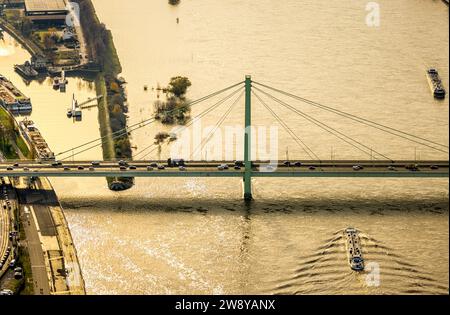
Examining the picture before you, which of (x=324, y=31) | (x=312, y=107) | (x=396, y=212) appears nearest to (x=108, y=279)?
(x=396, y=212)

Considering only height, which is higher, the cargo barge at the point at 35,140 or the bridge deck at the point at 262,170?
the cargo barge at the point at 35,140

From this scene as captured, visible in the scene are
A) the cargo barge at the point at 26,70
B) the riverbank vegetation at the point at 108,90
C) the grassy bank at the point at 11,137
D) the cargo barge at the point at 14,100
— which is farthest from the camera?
the cargo barge at the point at 26,70

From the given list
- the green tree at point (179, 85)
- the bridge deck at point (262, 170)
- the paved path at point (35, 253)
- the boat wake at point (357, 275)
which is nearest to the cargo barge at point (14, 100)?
the green tree at point (179, 85)

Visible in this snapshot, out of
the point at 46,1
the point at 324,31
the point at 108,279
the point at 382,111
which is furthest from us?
the point at 46,1

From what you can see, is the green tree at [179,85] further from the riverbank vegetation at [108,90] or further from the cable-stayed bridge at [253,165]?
the cable-stayed bridge at [253,165]

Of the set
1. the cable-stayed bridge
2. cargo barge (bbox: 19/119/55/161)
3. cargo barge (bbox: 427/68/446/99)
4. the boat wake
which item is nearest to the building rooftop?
cargo barge (bbox: 19/119/55/161)

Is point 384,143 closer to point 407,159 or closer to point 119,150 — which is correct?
point 407,159

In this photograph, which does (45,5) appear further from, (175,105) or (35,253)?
(35,253)
